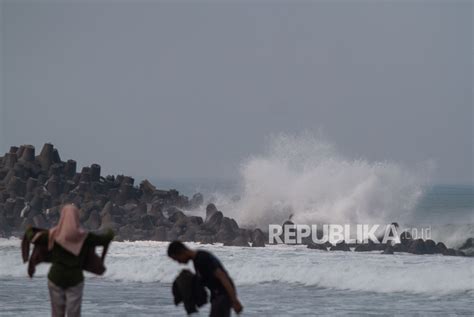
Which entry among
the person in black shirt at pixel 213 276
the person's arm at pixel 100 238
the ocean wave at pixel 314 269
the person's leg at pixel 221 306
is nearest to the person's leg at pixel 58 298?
the person's arm at pixel 100 238

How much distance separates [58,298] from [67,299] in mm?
78

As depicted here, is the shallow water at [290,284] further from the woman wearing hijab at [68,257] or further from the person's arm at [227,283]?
the person's arm at [227,283]

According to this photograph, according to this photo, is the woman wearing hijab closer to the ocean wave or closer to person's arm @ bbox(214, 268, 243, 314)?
person's arm @ bbox(214, 268, 243, 314)

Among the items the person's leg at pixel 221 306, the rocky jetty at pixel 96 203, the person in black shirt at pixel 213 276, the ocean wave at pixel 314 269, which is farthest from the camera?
the rocky jetty at pixel 96 203

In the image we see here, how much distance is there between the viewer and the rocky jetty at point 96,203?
86.8 ft

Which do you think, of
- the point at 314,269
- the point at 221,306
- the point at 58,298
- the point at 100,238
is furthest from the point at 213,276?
the point at 314,269

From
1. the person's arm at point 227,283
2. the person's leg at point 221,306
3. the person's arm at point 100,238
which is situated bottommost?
the person's leg at point 221,306

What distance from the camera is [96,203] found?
2880 cm

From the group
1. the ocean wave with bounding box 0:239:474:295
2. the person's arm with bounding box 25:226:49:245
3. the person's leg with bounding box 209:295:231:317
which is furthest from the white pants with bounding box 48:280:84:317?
the ocean wave with bounding box 0:239:474:295

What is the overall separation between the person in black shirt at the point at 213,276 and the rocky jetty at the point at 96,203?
1653 cm

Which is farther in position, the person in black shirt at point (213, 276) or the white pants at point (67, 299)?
the white pants at point (67, 299)

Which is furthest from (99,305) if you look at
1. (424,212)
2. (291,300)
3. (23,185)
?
(424,212)

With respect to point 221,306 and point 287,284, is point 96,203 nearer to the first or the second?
point 287,284

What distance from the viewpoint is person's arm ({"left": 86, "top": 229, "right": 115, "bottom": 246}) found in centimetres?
836
